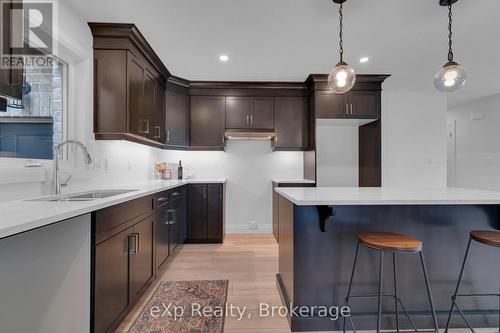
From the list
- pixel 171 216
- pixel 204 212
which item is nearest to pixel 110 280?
pixel 171 216

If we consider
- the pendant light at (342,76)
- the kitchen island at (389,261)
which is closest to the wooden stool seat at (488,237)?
the kitchen island at (389,261)

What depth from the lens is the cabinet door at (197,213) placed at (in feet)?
11.5

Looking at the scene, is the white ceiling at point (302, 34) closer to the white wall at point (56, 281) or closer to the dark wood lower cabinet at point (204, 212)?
the dark wood lower cabinet at point (204, 212)

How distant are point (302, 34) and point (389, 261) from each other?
2275 millimetres

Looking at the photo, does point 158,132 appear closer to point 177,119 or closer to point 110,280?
point 177,119

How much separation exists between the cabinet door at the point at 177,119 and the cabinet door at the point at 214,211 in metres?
0.94

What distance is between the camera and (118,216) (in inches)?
62.4

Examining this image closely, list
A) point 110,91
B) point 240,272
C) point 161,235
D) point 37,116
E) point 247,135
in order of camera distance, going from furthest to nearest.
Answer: point 247,135 < point 240,272 < point 161,235 < point 110,91 < point 37,116

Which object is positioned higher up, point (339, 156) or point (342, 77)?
point (342, 77)

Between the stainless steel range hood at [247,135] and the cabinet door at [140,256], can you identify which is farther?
the stainless steel range hood at [247,135]

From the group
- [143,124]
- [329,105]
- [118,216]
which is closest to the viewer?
[118,216]

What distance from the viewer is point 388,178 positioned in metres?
4.09

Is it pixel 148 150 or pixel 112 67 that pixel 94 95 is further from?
pixel 148 150

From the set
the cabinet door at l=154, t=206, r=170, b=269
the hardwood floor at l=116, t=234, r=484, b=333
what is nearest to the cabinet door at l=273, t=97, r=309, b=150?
the hardwood floor at l=116, t=234, r=484, b=333
